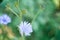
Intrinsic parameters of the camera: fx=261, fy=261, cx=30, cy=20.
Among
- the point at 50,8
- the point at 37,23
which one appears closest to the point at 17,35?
the point at 37,23

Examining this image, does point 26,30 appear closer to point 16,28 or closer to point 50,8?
point 16,28

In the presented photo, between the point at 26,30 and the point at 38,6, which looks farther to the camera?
the point at 38,6

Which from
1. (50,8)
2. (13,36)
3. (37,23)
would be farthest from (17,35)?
(50,8)

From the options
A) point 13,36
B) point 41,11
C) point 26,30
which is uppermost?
point 41,11

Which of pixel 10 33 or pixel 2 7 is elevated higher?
pixel 2 7

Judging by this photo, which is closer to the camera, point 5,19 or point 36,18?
point 5,19

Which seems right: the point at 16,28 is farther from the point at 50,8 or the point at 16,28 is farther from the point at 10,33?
the point at 50,8
